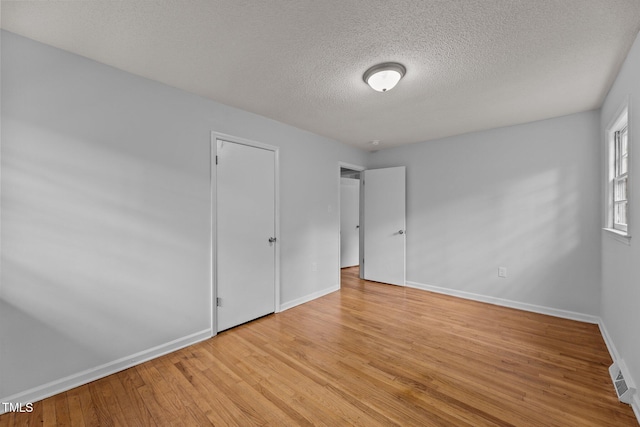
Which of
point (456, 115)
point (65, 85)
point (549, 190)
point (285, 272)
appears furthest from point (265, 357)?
point (549, 190)

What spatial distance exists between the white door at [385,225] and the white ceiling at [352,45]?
1.85 m

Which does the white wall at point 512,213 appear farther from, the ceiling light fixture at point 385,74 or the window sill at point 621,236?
the ceiling light fixture at point 385,74

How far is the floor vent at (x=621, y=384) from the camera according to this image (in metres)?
1.68

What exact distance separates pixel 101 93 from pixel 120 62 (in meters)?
0.28

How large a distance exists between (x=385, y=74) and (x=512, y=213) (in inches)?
106

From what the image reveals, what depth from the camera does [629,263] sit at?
1863 millimetres

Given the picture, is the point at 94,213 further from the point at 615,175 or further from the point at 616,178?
the point at 615,175

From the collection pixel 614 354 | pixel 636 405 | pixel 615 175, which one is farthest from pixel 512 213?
pixel 636 405

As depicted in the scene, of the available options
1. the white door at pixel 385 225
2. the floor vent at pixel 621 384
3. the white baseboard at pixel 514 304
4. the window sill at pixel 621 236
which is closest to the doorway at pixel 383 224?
the white door at pixel 385 225

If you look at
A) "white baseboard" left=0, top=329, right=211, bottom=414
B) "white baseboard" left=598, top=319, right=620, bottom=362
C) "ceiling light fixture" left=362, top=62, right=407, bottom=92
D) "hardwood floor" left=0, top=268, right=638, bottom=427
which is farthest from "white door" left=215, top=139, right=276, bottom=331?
"white baseboard" left=598, top=319, right=620, bottom=362

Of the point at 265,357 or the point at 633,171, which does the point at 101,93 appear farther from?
the point at 633,171

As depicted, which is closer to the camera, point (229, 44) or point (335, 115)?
point (229, 44)

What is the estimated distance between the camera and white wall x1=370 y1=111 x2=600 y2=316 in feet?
9.77

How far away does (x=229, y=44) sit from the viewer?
1.79 metres
